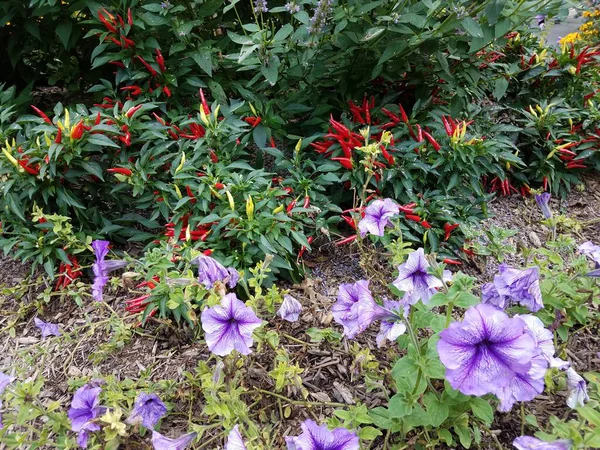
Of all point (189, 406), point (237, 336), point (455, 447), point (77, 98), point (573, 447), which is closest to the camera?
point (573, 447)

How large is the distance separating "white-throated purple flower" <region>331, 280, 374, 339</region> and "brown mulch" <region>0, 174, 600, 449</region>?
16 centimetres

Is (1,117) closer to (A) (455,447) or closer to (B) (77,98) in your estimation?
(B) (77,98)

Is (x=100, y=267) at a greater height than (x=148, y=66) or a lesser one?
lesser

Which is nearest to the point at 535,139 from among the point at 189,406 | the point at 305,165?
the point at 305,165

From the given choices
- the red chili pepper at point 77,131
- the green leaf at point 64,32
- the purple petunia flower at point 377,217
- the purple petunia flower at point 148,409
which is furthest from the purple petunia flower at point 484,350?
the green leaf at point 64,32

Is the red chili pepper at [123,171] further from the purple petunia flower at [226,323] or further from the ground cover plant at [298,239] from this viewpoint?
the purple petunia flower at [226,323]

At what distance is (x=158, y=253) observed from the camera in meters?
1.81

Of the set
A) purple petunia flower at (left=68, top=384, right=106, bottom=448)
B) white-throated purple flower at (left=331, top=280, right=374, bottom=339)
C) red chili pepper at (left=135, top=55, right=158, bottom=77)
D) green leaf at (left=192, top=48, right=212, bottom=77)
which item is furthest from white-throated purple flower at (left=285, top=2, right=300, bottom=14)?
purple petunia flower at (left=68, top=384, right=106, bottom=448)

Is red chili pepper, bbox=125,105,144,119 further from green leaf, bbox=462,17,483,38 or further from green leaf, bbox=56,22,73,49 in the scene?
green leaf, bbox=462,17,483,38

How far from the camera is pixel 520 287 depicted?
135 cm

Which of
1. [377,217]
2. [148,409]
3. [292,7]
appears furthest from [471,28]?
[148,409]

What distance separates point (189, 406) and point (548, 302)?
4.33 feet

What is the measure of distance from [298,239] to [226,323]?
79 centimetres

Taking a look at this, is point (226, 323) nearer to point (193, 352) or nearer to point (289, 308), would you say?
point (289, 308)
